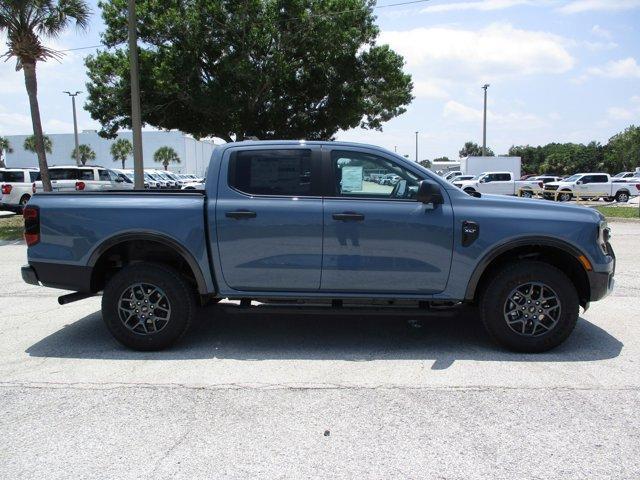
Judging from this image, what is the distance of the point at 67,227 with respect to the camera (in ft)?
16.7

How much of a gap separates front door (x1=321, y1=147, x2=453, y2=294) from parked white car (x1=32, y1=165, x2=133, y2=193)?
1929 cm

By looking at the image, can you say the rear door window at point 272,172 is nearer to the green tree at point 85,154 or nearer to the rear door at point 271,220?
the rear door at point 271,220

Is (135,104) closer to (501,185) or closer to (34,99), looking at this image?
(34,99)

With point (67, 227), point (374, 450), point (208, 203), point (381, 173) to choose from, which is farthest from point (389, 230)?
point (67, 227)

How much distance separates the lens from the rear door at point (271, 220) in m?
4.91

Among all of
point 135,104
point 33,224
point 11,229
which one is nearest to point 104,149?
point 11,229

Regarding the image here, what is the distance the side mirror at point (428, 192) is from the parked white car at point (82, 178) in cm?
1968

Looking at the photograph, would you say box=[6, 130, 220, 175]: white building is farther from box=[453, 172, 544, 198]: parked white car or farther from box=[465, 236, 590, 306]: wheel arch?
box=[465, 236, 590, 306]: wheel arch

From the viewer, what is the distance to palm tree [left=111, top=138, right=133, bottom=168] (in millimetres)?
84938

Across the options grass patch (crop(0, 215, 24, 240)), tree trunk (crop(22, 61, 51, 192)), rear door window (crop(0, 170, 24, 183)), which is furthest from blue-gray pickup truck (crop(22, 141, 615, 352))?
rear door window (crop(0, 170, 24, 183))

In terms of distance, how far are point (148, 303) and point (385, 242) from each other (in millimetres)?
2242

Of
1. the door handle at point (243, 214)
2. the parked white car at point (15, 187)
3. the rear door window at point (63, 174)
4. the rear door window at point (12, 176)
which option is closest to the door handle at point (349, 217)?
the door handle at point (243, 214)

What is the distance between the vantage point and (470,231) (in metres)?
4.84

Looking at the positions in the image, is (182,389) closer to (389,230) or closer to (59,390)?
(59,390)
